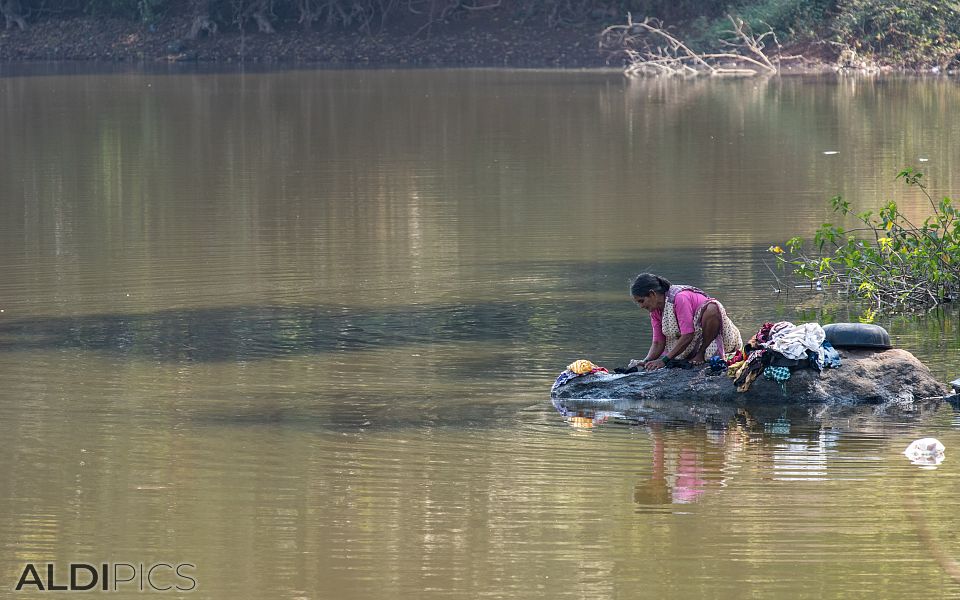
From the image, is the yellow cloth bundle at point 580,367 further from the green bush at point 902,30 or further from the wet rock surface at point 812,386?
the green bush at point 902,30

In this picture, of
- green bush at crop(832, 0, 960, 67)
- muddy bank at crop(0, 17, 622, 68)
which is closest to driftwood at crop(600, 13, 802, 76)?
muddy bank at crop(0, 17, 622, 68)

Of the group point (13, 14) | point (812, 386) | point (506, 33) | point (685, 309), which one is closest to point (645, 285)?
point (685, 309)

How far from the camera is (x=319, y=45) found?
5456 cm

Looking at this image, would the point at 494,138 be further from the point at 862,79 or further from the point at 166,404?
the point at 166,404

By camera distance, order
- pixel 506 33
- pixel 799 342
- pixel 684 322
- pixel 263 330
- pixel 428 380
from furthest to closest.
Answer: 1. pixel 506 33
2. pixel 263 330
3. pixel 428 380
4. pixel 684 322
5. pixel 799 342

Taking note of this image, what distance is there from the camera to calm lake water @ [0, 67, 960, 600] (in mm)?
8156

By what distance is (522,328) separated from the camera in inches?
533

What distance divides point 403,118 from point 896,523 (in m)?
25.9

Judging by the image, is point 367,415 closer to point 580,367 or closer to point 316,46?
point 580,367

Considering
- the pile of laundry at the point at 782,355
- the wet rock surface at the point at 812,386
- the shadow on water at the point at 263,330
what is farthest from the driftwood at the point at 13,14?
the pile of laundry at the point at 782,355

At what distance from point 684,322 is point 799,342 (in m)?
0.72

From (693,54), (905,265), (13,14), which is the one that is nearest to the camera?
(905,265)

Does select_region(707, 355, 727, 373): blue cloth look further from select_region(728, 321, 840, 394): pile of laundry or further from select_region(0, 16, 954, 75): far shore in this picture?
select_region(0, 16, 954, 75): far shore

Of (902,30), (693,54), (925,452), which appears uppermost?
(902,30)
